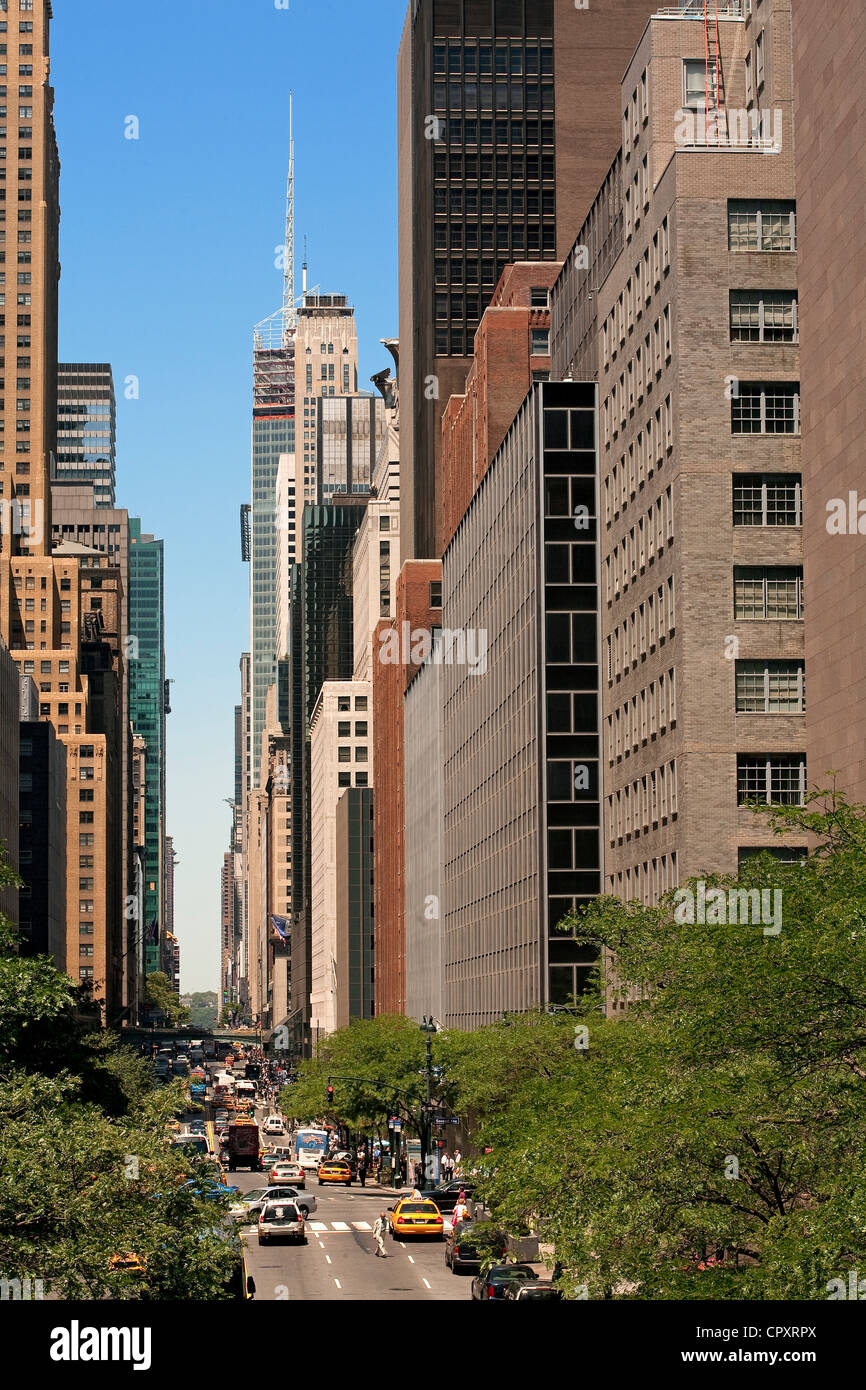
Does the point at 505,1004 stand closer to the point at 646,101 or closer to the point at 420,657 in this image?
the point at 646,101

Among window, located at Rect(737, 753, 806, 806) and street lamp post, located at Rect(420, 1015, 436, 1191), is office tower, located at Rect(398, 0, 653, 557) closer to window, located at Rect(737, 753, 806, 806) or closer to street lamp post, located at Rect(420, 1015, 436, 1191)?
street lamp post, located at Rect(420, 1015, 436, 1191)

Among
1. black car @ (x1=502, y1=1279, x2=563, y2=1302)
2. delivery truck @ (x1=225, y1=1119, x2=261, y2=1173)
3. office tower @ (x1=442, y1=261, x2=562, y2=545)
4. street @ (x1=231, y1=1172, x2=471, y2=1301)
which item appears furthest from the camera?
delivery truck @ (x1=225, y1=1119, x2=261, y2=1173)

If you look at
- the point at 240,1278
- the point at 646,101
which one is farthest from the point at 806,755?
the point at 240,1278

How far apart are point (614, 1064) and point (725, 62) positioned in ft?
139

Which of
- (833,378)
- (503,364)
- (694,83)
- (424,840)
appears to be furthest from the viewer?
(424,840)

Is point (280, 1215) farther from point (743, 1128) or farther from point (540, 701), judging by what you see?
point (743, 1128)

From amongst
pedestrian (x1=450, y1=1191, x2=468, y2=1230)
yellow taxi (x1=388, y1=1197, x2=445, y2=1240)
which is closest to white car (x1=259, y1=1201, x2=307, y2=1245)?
yellow taxi (x1=388, y1=1197, x2=445, y2=1240)

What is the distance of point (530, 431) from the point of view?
8550 centimetres

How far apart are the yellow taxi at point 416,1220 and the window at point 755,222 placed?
34903mm

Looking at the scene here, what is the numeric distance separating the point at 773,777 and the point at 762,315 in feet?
51.8

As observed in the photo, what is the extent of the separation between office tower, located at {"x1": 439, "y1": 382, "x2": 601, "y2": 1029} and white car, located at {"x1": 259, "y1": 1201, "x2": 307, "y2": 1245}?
20.0 m

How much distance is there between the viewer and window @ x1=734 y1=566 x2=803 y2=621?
218ft

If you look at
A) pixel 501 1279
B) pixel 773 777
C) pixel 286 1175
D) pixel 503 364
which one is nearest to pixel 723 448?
pixel 773 777

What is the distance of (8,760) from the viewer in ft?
413
